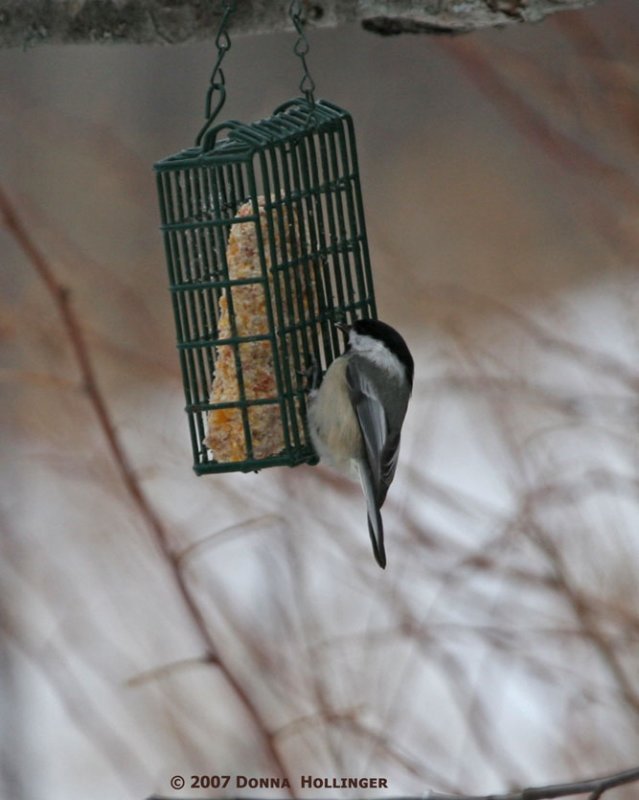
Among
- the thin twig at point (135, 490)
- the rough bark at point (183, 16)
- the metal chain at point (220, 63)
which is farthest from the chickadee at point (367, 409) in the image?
the rough bark at point (183, 16)

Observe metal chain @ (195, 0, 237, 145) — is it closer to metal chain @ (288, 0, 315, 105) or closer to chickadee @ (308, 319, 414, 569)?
metal chain @ (288, 0, 315, 105)

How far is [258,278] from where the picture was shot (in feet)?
11.0

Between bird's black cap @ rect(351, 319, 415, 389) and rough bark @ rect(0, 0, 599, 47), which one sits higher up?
rough bark @ rect(0, 0, 599, 47)

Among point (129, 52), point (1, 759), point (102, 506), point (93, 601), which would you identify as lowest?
point (1, 759)

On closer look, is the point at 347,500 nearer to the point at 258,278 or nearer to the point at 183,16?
the point at 258,278

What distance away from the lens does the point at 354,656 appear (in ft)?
17.0

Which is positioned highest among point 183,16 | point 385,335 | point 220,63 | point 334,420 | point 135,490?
point 183,16

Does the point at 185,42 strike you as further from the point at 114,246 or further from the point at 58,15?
the point at 114,246

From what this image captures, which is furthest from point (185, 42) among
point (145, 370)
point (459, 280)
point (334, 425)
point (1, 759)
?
point (459, 280)

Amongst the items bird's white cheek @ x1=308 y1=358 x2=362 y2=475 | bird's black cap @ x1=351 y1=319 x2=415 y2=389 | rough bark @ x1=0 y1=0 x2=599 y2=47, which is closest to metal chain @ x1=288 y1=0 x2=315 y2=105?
rough bark @ x1=0 y1=0 x2=599 y2=47

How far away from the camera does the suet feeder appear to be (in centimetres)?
337

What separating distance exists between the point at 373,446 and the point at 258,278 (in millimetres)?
630

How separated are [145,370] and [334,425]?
1687 millimetres

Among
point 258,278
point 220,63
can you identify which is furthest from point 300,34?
point 258,278
